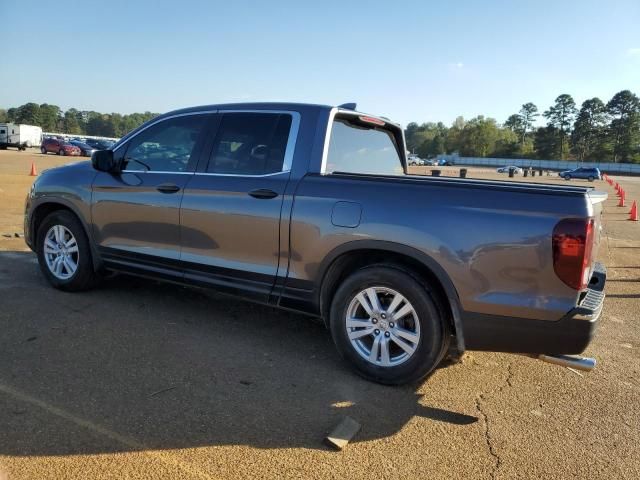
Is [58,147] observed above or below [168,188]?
above

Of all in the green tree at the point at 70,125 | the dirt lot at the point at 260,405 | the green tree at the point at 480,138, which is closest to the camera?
the dirt lot at the point at 260,405

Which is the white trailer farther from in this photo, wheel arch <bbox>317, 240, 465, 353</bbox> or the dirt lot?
wheel arch <bbox>317, 240, 465, 353</bbox>

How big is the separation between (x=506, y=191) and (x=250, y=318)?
2.67 metres

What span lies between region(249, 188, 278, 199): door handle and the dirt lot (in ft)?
3.99

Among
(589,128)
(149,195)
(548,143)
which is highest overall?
(589,128)

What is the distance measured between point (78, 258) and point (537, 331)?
4271 millimetres

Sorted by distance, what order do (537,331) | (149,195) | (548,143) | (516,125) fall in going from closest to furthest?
(537,331) → (149,195) → (548,143) → (516,125)

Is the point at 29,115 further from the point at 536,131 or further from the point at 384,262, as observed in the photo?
the point at 384,262

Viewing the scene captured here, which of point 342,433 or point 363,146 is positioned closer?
point 342,433

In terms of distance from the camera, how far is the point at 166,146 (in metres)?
4.80

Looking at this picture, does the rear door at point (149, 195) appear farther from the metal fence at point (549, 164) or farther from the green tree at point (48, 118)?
the green tree at point (48, 118)

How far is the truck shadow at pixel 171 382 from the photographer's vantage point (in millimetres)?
2914

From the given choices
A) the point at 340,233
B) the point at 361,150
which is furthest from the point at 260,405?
the point at 361,150

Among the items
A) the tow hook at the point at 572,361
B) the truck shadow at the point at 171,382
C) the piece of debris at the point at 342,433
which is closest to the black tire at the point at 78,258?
the truck shadow at the point at 171,382
